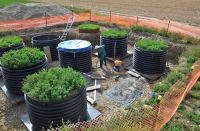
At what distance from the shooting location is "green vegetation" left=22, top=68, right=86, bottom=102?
6243 millimetres

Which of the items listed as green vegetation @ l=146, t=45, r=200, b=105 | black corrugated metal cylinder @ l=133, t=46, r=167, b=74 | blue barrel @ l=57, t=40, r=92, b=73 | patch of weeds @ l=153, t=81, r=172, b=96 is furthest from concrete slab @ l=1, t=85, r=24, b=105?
black corrugated metal cylinder @ l=133, t=46, r=167, b=74

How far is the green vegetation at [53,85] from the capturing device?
6.24 m

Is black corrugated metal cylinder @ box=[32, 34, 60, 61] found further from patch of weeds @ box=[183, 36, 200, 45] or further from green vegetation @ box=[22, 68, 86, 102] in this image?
patch of weeds @ box=[183, 36, 200, 45]

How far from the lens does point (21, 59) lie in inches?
332

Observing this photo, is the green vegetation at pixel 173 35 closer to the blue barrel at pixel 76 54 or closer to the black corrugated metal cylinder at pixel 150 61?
the black corrugated metal cylinder at pixel 150 61

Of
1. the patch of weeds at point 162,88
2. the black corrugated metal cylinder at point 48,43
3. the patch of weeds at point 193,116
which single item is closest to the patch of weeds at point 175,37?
the patch of weeds at point 162,88

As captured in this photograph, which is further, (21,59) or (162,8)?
(162,8)

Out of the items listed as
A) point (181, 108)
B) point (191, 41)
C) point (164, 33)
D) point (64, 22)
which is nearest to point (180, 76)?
point (181, 108)

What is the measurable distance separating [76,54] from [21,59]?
2818 mm

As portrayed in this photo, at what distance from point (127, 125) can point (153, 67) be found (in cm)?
520

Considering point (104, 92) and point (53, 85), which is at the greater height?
point (53, 85)

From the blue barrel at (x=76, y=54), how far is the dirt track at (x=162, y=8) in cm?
1351

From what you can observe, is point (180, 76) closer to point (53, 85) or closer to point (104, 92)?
point (104, 92)

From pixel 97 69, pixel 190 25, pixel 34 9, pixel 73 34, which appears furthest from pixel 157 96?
pixel 34 9
